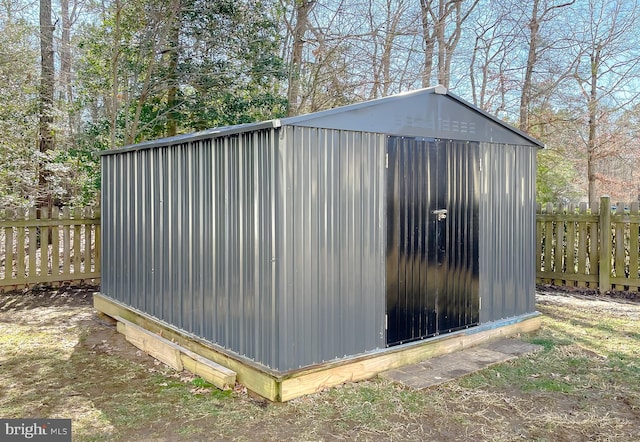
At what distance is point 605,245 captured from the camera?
6832 mm

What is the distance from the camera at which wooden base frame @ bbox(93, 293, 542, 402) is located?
11.1 ft

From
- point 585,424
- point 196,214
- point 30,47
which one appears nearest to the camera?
point 585,424

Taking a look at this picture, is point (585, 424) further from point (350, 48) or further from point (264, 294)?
point (350, 48)

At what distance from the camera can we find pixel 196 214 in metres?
4.19

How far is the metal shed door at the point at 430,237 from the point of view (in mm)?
3986

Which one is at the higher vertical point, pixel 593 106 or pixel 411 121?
pixel 593 106

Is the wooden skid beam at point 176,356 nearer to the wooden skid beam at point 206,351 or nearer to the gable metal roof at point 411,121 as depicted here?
the wooden skid beam at point 206,351

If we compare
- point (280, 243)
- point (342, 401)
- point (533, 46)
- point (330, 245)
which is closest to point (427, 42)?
point (533, 46)

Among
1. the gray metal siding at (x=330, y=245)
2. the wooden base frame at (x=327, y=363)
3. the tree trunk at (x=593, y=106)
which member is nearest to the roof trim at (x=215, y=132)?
the gray metal siding at (x=330, y=245)

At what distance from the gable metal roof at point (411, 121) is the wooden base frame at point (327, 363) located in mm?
1646

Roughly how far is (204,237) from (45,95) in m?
7.98

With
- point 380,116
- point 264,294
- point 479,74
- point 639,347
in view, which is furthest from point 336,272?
point 479,74

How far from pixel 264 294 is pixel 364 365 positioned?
969mm

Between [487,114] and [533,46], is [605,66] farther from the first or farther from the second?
[487,114]
